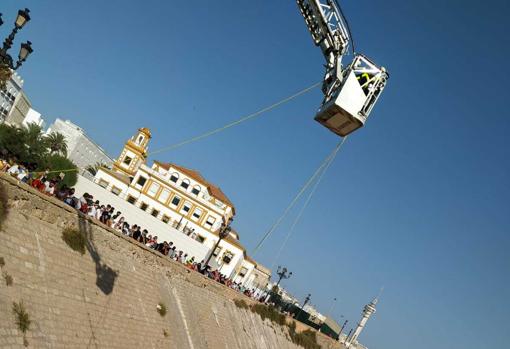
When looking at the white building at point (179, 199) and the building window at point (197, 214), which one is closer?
the white building at point (179, 199)

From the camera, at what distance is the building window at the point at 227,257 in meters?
55.0

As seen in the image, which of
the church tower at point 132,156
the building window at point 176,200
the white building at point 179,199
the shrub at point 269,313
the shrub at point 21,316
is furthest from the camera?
the church tower at point 132,156

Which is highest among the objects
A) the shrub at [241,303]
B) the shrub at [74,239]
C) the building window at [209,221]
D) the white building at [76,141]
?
the shrub at [74,239]

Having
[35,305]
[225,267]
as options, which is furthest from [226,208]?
[35,305]

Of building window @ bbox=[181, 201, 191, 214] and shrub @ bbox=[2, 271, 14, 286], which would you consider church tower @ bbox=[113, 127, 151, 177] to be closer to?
building window @ bbox=[181, 201, 191, 214]

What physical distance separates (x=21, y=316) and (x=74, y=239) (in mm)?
4172

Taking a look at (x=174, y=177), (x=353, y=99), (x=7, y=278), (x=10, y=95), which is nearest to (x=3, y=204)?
(x=7, y=278)

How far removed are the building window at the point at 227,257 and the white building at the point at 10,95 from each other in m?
60.5

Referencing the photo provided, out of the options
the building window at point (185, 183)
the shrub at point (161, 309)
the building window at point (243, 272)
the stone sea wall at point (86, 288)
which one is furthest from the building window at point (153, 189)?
the shrub at point (161, 309)

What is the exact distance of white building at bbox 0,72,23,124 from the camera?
8919cm

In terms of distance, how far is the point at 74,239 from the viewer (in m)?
14.3

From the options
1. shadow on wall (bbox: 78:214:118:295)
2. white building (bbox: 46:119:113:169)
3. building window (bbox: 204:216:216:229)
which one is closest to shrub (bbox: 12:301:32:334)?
shadow on wall (bbox: 78:214:118:295)

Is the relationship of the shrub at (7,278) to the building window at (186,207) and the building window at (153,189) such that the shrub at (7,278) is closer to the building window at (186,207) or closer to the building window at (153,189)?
the building window at (153,189)

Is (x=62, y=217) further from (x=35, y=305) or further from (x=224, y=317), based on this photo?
(x=224, y=317)
